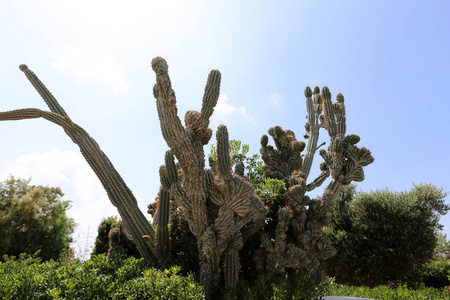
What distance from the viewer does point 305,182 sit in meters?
7.35

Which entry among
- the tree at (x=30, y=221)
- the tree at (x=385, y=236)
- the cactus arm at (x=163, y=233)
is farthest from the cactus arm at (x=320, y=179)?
the tree at (x=30, y=221)

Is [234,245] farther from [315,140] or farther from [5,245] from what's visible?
[5,245]

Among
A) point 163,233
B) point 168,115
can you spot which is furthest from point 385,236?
point 168,115

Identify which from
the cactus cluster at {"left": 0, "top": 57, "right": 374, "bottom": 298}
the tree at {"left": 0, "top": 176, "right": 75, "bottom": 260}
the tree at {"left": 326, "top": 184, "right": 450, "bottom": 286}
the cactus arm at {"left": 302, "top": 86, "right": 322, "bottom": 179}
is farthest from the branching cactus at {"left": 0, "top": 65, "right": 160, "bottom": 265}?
the tree at {"left": 0, "top": 176, "right": 75, "bottom": 260}

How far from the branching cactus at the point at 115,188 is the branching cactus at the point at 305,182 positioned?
2368 mm

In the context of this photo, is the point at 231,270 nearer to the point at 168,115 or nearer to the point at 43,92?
the point at 168,115

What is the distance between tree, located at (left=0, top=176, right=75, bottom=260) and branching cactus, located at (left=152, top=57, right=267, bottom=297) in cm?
1468

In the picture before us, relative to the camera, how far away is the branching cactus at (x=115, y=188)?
6.90m

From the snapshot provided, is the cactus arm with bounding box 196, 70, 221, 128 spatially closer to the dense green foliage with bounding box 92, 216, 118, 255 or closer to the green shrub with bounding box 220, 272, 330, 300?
the green shrub with bounding box 220, 272, 330, 300

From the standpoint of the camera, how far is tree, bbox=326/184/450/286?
1295 centimetres

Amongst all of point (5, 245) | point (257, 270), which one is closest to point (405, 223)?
point (257, 270)

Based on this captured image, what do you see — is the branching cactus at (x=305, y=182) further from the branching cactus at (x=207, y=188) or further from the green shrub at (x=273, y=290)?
the branching cactus at (x=207, y=188)

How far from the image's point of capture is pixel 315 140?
400 inches

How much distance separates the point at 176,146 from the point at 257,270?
10.2ft
